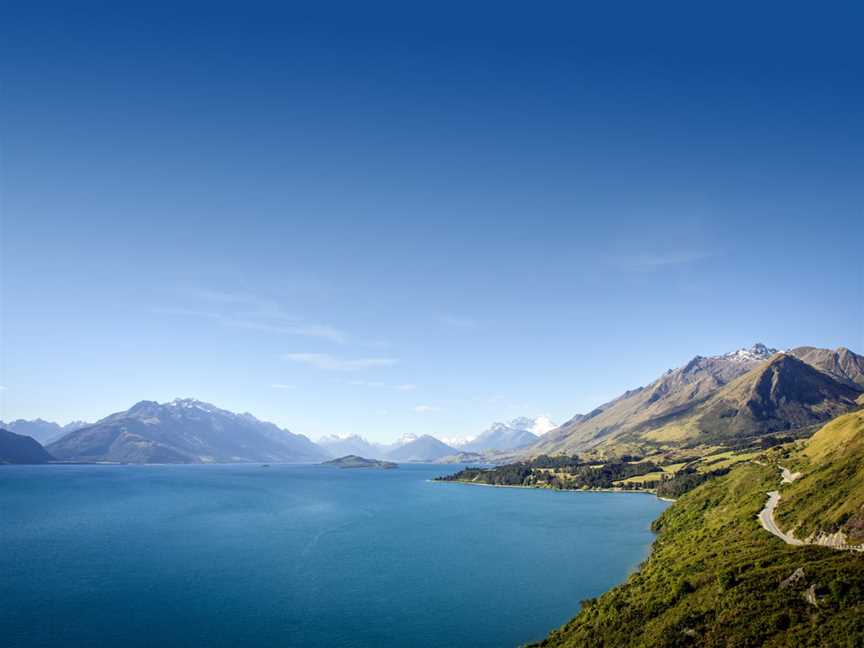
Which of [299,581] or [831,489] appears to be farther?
[299,581]

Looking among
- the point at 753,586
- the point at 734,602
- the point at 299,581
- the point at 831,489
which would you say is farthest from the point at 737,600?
the point at 299,581

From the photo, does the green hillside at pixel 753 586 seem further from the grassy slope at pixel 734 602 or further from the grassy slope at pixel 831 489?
the grassy slope at pixel 831 489

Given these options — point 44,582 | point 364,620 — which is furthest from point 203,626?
point 44,582

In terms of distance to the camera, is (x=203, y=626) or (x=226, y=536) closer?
(x=203, y=626)

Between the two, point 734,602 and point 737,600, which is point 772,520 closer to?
point 737,600

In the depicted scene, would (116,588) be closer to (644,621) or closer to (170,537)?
(170,537)

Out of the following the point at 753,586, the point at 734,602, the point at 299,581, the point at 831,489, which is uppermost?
the point at 831,489

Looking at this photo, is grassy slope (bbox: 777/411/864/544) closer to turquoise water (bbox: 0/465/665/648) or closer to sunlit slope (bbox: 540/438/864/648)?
sunlit slope (bbox: 540/438/864/648)
